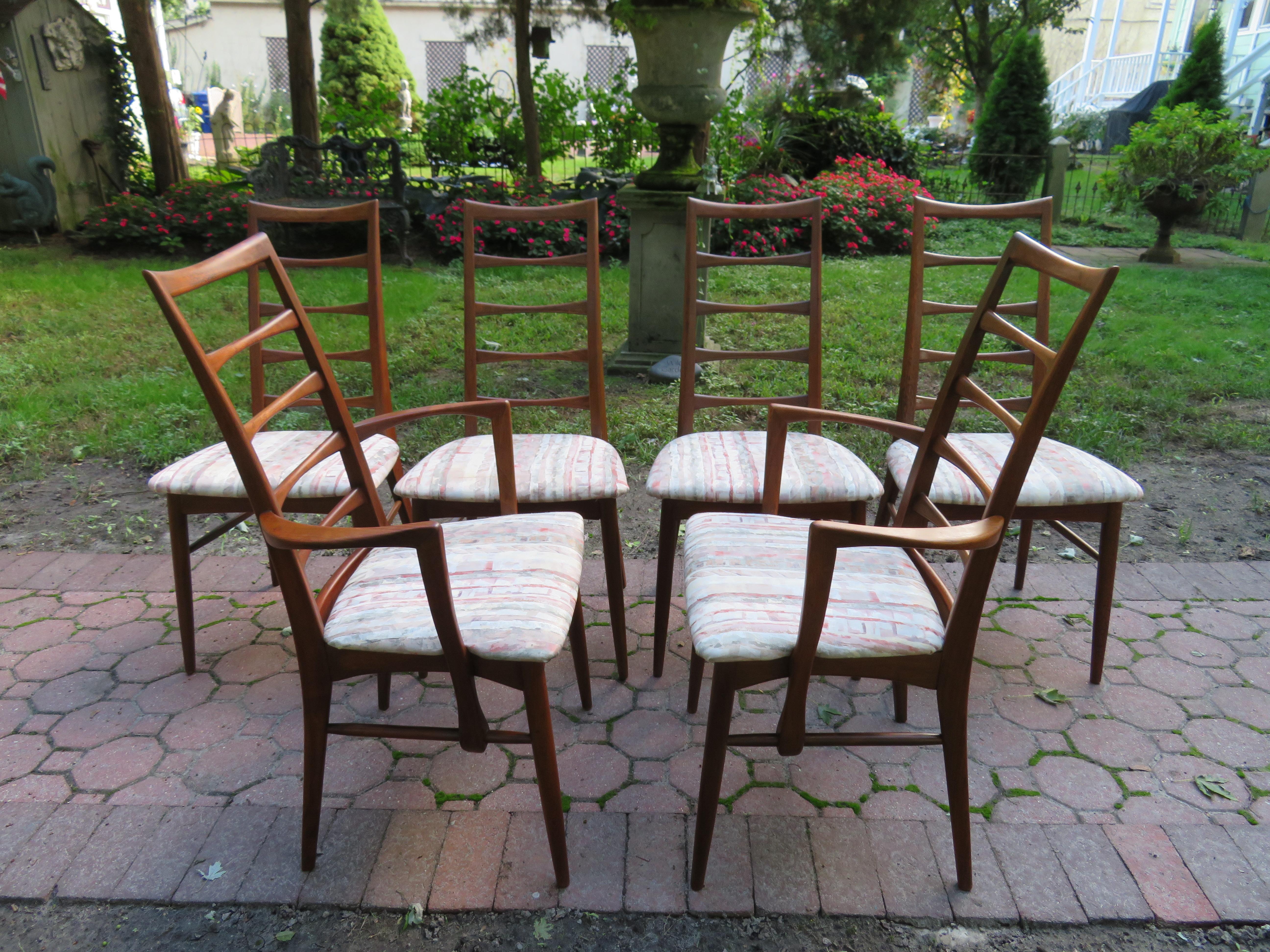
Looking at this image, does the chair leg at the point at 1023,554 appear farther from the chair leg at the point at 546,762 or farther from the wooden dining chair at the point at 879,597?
the chair leg at the point at 546,762

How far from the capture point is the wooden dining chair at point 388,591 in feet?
4.68

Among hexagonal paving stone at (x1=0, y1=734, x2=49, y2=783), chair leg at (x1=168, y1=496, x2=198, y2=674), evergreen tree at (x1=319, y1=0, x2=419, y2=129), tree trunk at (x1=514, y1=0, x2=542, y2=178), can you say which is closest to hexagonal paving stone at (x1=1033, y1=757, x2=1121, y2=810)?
chair leg at (x1=168, y1=496, x2=198, y2=674)

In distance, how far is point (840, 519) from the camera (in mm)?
2168

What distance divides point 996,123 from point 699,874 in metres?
12.8

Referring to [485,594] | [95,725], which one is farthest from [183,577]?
[485,594]

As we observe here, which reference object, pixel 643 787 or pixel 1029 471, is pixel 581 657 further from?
pixel 1029 471

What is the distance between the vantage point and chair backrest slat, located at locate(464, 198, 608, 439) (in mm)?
2494

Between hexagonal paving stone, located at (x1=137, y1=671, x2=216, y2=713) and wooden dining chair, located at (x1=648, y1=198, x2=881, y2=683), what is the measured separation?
1237 millimetres

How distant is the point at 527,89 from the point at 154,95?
3656mm

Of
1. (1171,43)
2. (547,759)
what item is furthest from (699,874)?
(1171,43)

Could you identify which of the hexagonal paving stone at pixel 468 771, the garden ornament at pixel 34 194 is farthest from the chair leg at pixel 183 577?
the garden ornament at pixel 34 194

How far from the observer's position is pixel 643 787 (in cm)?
192

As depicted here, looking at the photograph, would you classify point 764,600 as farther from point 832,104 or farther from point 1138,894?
point 832,104

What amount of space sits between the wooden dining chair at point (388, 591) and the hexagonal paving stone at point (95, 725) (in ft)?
2.36
